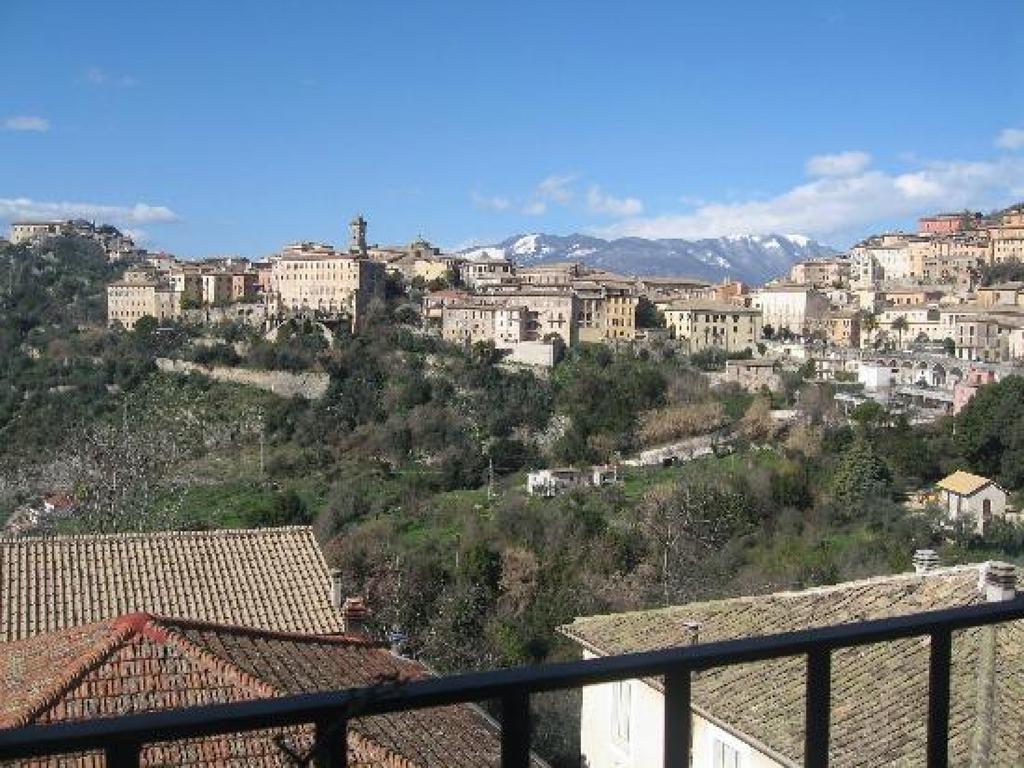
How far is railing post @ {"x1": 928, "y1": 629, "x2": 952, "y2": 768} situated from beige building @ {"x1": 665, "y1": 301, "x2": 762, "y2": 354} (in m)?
53.5

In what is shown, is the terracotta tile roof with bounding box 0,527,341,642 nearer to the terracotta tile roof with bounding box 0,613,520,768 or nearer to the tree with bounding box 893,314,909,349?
the terracotta tile roof with bounding box 0,613,520,768

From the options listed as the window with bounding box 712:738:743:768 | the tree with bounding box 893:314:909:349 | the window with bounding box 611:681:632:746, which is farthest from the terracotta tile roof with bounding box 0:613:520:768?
the tree with bounding box 893:314:909:349

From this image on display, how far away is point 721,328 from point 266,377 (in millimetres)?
23038

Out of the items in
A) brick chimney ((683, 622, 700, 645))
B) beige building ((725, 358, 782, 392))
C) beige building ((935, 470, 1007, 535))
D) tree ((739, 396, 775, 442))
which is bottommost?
beige building ((935, 470, 1007, 535))

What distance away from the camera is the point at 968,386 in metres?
38.9

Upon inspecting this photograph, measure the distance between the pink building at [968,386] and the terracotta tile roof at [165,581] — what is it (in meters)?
31.7

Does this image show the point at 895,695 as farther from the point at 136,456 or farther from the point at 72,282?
the point at 72,282

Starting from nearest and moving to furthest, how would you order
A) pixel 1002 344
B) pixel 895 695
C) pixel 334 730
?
pixel 334 730
pixel 895 695
pixel 1002 344

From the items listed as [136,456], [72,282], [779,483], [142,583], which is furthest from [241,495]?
[72,282]

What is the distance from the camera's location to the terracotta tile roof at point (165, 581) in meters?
9.44

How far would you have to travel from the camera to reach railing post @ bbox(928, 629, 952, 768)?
1464 millimetres

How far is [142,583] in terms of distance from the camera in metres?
9.88

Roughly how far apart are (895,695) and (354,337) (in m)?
49.4

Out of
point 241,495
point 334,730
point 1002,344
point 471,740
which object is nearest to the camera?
point 334,730
